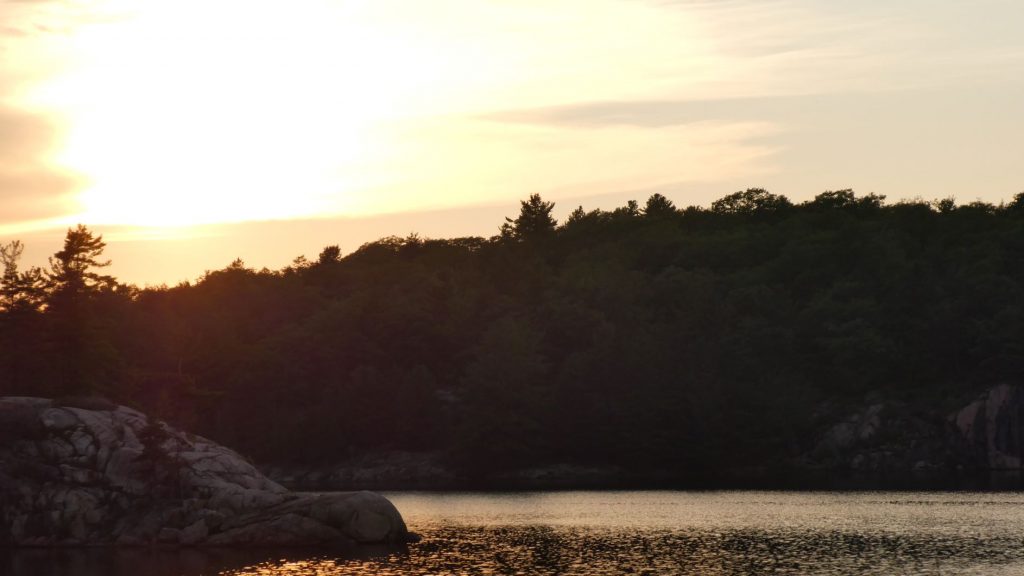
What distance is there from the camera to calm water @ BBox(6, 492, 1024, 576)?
76562 millimetres

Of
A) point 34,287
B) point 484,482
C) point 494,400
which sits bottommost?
point 484,482

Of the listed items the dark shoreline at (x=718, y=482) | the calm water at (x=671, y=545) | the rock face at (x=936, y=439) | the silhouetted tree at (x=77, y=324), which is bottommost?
the dark shoreline at (x=718, y=482)

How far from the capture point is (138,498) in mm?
92875

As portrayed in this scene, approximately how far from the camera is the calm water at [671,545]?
7656 cm

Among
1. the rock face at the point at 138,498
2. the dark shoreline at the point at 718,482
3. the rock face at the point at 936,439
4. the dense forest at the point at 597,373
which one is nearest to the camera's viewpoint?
the rock face at the point at 138,498

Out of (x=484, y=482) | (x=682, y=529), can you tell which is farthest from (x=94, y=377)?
(x=484, y=482)

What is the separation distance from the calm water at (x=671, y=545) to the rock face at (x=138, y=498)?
3.31m

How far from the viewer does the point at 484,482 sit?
163250mm

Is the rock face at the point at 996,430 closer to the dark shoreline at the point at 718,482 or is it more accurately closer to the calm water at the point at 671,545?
the dark shoreline at the point at 718,482

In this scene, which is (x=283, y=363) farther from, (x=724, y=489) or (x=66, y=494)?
(x=66, y=494)

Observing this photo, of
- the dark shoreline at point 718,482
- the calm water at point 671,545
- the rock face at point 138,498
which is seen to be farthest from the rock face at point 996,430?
the rock face at point 138,498

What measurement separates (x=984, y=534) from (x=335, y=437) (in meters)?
108

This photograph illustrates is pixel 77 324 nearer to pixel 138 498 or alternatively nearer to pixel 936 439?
pixel 138 498

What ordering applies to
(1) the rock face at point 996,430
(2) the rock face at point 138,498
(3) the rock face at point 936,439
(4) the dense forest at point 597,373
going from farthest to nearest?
1. (4) the dense forest at point 597,373
2. (3) the rock face at point 936,439
3. (1) the rock face at point 996,430
4. (2) the rock face at point 138,498
